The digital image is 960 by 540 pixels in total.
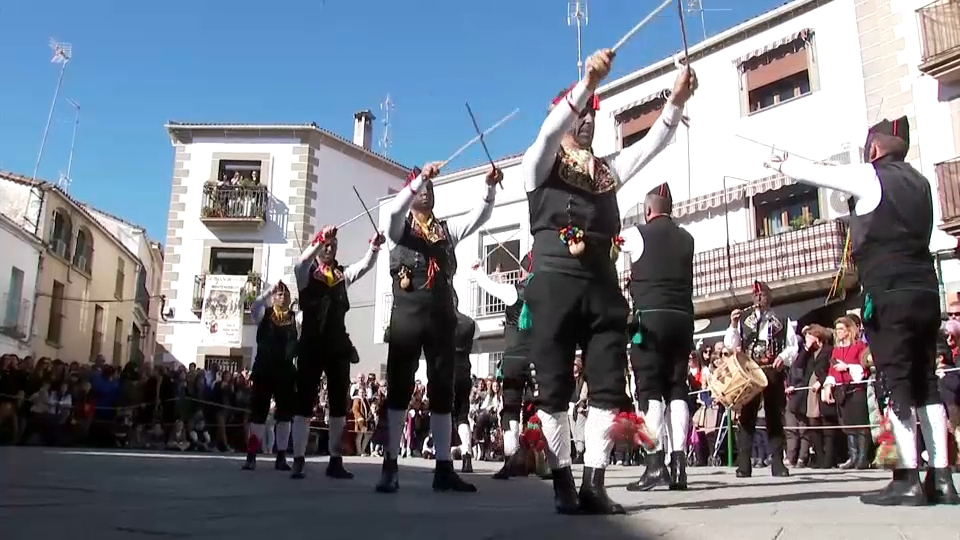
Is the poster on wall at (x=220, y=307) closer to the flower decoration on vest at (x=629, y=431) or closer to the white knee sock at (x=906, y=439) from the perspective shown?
the flower decoration on vest at (x=629, y=431)

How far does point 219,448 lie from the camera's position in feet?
52.9

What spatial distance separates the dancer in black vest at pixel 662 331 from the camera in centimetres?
534

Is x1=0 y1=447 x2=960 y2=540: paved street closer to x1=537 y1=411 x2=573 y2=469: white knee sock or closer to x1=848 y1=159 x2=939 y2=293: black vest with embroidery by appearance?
x1=537 y1=411 x2=573 y2=469: white knee sock

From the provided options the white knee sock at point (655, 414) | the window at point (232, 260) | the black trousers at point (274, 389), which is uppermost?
the window at point (232, 260)

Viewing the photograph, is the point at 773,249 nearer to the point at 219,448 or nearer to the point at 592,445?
the point at 219,448

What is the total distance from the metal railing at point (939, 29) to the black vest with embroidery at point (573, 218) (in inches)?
582

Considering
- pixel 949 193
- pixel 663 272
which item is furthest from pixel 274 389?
pixel 949 193

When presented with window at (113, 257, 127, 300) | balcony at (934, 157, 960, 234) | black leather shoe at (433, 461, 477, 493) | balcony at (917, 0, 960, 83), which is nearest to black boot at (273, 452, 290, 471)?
black leather shoe at (433, 461, 477, 493)

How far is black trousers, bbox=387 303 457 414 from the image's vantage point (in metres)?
5.38

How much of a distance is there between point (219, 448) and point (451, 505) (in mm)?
13279

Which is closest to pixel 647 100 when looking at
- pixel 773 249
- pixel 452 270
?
pixel 773 249

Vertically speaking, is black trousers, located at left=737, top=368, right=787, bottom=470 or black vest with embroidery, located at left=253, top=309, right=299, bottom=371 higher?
black vest with embroidery, located at left=253, top=309, right=299, bottom=371

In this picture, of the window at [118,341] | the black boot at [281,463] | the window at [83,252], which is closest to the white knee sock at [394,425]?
the black boot at [281,463]

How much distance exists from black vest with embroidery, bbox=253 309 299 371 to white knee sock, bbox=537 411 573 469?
424 centimetres
